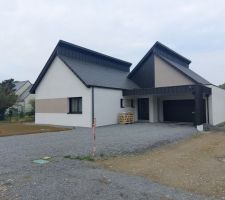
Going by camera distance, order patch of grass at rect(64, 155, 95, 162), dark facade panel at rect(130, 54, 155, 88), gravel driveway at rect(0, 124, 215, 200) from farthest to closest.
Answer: dark facade panel at rect(130, 54, 155, 88) → patch of grass at rect(64, 155, 95, 162) → gravel driveway at rect(0, 124, 215, 200)

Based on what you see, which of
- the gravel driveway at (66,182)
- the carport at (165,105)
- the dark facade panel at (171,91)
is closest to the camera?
the gravel driveway at (66,182)

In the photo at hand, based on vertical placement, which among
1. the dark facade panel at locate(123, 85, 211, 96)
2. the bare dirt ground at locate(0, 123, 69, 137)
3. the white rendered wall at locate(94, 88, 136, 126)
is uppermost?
the dark facade panel at locate(123, 85, 211, 96)

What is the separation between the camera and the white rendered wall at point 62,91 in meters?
20.0

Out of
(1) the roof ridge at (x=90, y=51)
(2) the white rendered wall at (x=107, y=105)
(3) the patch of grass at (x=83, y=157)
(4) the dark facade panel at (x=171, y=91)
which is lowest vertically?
(3) the patch of grass at (x=83, y=157)

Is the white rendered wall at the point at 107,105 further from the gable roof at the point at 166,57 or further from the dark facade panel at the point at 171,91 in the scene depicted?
the gable roof at the point at 166,57

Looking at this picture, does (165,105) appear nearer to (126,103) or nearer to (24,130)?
(126,103)

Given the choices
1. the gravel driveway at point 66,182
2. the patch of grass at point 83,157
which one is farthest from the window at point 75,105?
the patch of grass at point 83,157

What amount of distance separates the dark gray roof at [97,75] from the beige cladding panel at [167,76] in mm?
2467

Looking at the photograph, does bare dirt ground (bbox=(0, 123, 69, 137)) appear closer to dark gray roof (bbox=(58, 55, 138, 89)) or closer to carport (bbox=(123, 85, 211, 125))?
dark gray roof (bbox=(58, 55, 138, 89))

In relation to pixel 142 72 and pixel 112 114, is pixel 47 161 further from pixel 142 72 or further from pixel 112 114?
pixel 142 72

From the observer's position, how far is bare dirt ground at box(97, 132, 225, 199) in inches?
235

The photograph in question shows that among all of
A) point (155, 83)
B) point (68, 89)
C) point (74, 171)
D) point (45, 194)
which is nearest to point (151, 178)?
point (74, 171)

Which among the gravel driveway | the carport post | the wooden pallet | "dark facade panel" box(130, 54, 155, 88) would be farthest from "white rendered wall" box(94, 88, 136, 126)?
the gravel driveway

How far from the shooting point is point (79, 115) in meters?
20.5
